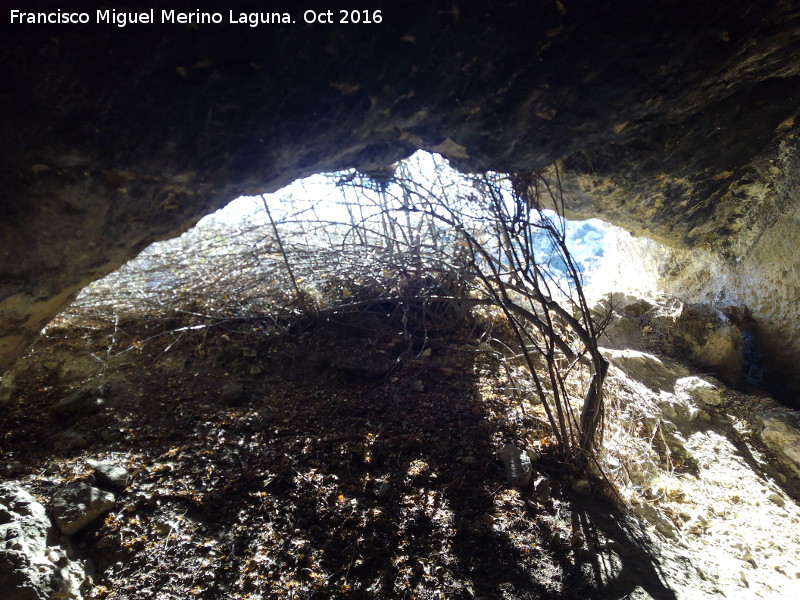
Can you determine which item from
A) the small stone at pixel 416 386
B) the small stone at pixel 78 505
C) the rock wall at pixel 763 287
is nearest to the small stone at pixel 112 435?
the small stone at pixel 78 505

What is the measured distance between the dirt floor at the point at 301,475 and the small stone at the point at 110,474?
0.04 m

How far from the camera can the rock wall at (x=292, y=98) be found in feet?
3.92

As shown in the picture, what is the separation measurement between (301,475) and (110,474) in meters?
0.77

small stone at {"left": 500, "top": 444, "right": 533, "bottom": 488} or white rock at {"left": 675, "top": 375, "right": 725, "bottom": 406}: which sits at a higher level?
white rock at {"left": 675, "top": 375, "right": 725, "bottom": 406}

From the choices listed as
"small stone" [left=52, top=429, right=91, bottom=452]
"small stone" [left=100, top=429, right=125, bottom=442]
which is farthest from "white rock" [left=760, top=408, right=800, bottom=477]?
"small stone" [left=52, top=429, right=91, bottom=452]

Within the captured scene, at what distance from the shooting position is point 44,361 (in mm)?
2436

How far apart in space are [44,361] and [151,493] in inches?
51.6

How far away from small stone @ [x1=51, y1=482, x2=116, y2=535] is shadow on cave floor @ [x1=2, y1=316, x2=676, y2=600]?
1.8 inches

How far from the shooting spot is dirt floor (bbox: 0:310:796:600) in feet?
4.97

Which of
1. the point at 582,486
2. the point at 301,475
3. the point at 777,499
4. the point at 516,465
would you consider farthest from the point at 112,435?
the point at 777,499

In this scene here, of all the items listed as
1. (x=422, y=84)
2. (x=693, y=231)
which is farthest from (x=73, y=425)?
(x=693, y=231)

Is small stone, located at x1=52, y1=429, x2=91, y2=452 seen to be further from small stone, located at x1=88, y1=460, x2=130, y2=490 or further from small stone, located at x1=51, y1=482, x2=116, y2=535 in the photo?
small stone, located at x1=51, y1=482, x2=116, y2=535

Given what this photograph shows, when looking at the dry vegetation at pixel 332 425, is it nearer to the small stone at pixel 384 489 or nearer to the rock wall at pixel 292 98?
the small stone at pixel 384 489

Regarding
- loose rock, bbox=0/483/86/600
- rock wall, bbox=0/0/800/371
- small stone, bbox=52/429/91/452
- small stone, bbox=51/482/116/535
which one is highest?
rock wall, bbox=0/0/800/371
